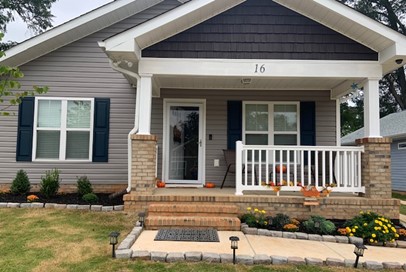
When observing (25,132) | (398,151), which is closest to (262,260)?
(25,132)

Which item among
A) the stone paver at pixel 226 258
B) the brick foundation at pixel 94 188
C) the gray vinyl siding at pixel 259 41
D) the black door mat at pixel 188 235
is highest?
the gray vinyl siding at pixel 259 41

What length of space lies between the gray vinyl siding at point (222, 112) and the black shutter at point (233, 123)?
102 millimetres

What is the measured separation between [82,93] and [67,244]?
14.3 feet

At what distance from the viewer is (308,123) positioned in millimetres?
7523

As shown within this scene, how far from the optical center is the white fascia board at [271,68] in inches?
225

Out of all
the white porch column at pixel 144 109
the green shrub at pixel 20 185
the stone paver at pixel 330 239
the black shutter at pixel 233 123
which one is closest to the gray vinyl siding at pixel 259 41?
the white porch column at pixel 144 109

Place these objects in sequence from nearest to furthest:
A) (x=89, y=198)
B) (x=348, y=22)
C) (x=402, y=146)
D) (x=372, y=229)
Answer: (x=372, y=229) < (x=348, y=22) < (x=89, y=198) < (x=402, y=146)

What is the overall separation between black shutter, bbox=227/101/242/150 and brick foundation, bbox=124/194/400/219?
2.21 meters

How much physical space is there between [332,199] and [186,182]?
3257 mm

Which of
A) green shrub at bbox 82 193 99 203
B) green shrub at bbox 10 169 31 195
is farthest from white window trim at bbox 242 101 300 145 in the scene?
green shrub at bbox 10 169 31 195

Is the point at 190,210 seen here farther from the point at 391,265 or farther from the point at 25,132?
the point at 25,132

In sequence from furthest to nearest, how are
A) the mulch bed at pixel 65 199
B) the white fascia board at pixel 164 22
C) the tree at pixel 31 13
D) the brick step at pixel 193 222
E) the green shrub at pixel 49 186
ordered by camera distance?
the tree at pixel 31 13, the green shrub at pixel 49 186, the mulch bed at pixel 65 199, the white fascia board at pixel 164 22, the brick step at pixel 193 222

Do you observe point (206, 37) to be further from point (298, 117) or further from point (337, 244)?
point (337, 244)

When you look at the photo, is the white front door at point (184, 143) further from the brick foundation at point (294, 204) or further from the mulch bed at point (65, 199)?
the brick foundation at point (294, 204)
